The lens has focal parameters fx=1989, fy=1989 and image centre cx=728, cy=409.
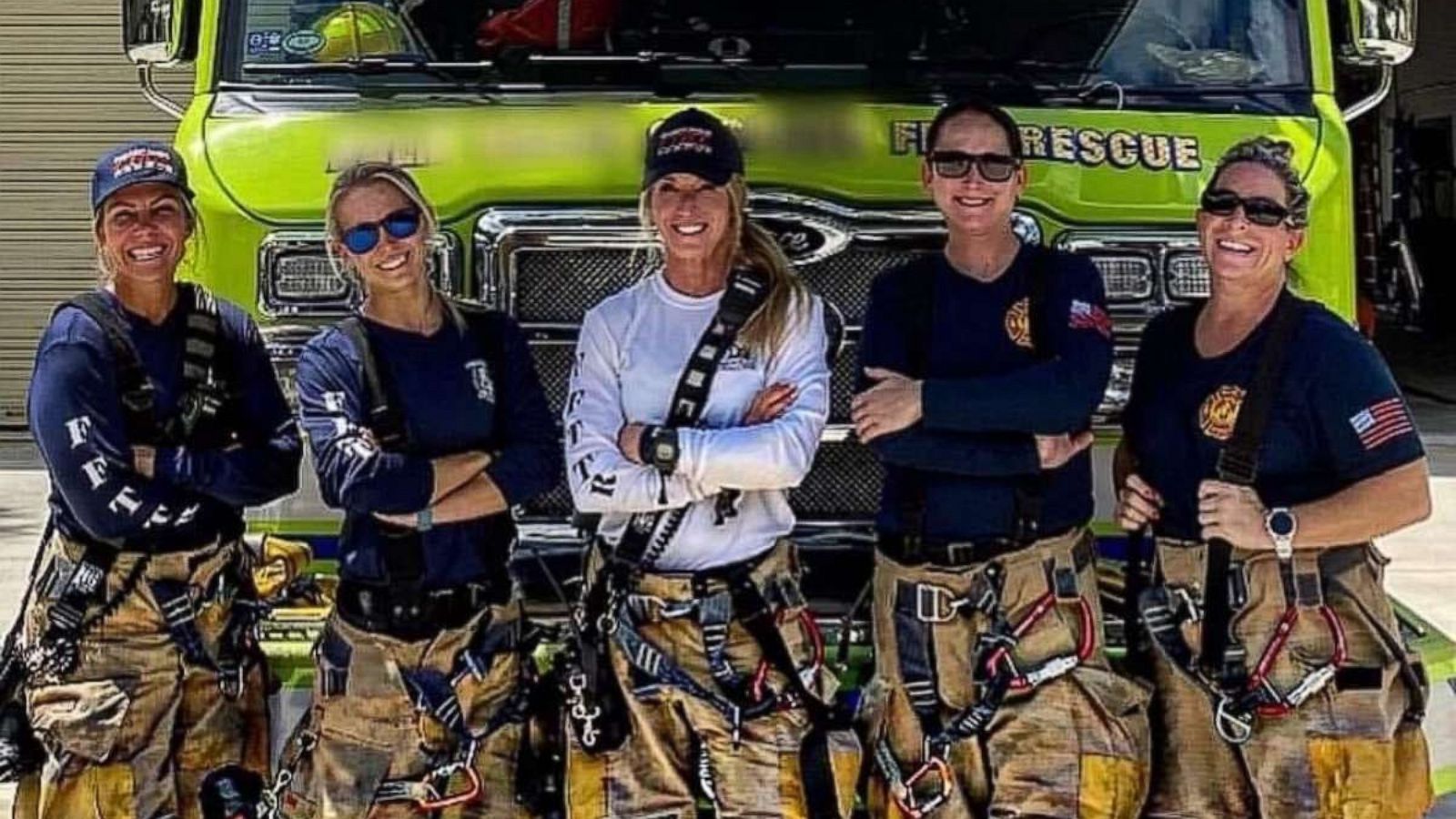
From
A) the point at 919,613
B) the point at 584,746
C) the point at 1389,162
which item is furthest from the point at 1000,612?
the point at 1389,162

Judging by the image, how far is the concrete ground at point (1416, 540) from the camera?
28.3 ft

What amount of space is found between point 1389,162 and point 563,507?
4193 millimetres

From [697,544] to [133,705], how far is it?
113 centimetres

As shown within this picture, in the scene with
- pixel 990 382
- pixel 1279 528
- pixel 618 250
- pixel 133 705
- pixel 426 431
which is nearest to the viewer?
pixel 1279 528

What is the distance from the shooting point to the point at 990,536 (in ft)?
12.0

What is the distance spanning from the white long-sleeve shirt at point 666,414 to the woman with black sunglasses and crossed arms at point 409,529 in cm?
13

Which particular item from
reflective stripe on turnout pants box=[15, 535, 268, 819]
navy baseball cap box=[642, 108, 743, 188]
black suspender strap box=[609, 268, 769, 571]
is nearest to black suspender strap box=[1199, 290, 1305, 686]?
black suspender strap box=[609, 268, 769, 571]

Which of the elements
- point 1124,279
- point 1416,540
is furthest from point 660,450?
point 1416,540

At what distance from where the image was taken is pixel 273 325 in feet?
14.3

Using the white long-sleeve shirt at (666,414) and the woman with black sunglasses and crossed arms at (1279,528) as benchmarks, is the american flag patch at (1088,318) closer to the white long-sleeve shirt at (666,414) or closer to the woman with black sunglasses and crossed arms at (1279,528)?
the woman with black sunglasses and crossed arms at (1279,528)

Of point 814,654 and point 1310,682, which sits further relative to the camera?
point 814,654

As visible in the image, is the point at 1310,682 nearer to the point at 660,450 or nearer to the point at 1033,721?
the point at 1033,721

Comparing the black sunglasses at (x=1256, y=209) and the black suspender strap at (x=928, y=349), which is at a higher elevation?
the black sunglasses at (x=1256, y=209)

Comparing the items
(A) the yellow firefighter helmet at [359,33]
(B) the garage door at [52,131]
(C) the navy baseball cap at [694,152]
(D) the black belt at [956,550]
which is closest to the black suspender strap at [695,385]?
(C) the navy baseball cap at [694,152]
